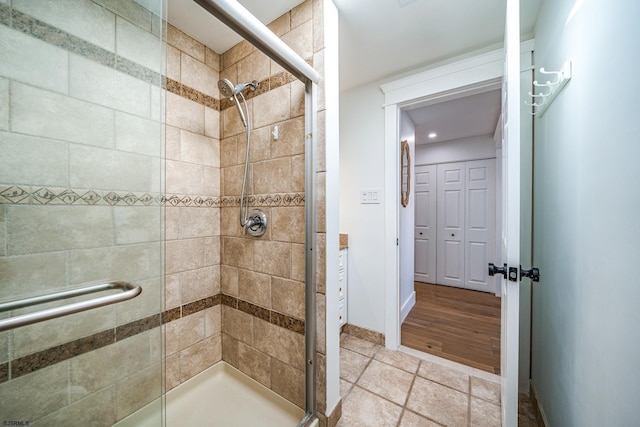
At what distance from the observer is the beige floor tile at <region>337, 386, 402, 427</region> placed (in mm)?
1253

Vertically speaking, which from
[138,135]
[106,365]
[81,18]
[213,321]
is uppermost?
[81,18]

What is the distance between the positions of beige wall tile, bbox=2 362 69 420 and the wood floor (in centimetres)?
213

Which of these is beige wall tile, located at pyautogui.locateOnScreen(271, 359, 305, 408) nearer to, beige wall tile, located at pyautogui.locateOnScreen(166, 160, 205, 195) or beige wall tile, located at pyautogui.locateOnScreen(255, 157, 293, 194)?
beige wall tile, located at pyautogui.locateOnScreen(255, 157, 293, 194)

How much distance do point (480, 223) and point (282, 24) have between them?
12.0 ft

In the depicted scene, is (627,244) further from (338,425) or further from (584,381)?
(338,425)

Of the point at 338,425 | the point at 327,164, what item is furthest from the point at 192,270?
the point at 338,425

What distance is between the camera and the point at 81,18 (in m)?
0.81

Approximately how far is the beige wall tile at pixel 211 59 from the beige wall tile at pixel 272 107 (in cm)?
51

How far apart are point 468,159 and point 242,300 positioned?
3.77 meters

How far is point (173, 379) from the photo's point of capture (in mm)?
1407

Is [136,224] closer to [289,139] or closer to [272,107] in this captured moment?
[289,139]

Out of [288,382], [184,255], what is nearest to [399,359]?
[288,382]

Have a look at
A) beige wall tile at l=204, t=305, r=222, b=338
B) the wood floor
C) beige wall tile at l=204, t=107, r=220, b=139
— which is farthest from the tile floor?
beige wall tile at l=204, t=107, r=220, b=139

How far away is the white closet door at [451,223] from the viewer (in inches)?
142
